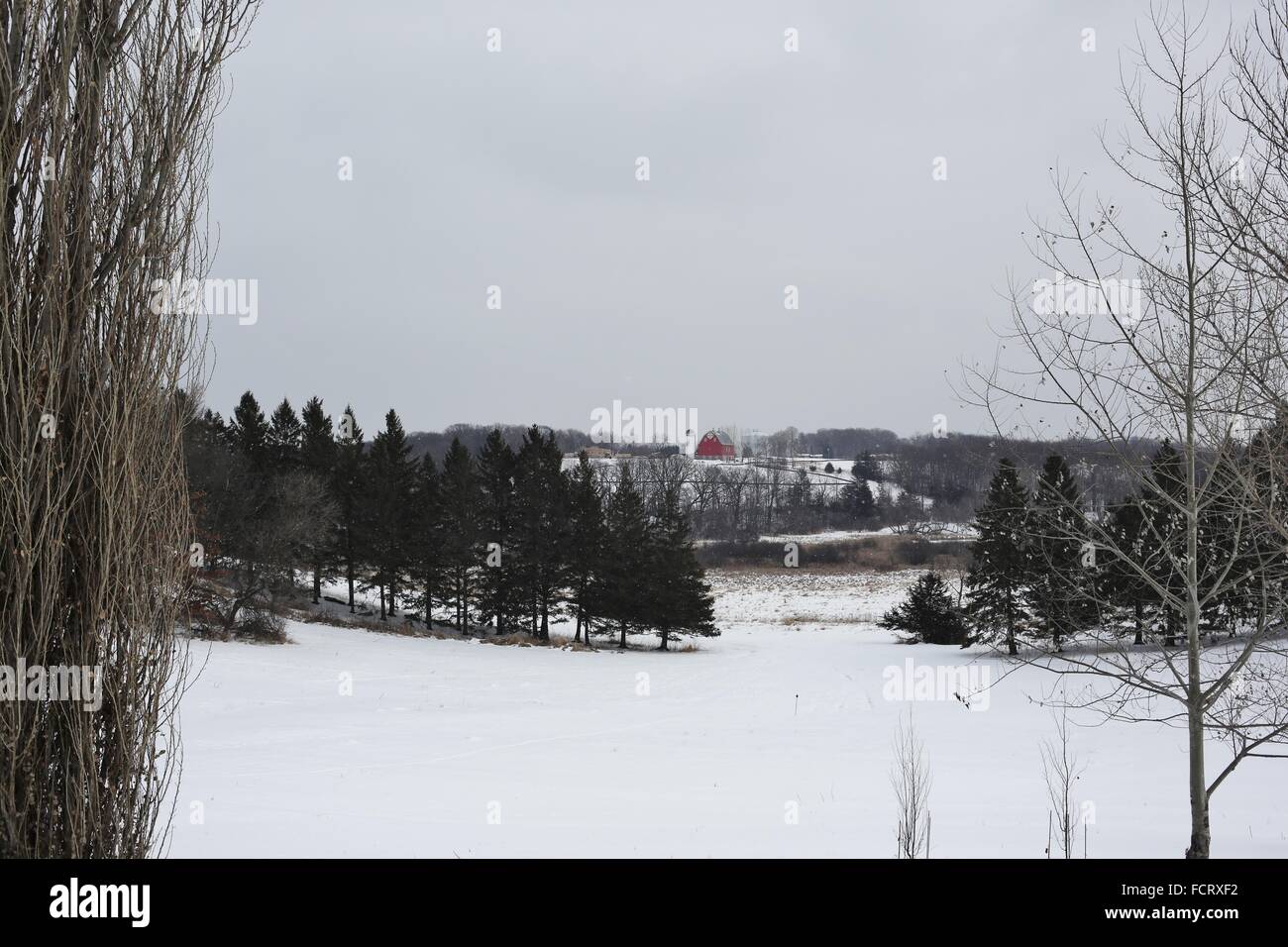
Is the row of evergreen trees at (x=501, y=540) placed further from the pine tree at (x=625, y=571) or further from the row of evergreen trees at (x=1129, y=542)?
the row of evergreen trees at (x=1129, y=542)

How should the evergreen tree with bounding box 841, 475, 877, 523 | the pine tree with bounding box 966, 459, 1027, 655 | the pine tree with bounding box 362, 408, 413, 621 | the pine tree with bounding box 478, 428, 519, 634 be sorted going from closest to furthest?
the pine tree with bounding box 966, 459, 1027, 655, the pine tree with bounding box 478, 428, 519, 634, the pine tree with bounding box 362, 408, 413, 621, the evergreen tree with bounding box 841, 475, 877, 523

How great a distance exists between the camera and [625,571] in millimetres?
40500

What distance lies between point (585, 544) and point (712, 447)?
8406 centimetres

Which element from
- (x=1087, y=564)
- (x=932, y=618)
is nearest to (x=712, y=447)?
(x=932, y=618)

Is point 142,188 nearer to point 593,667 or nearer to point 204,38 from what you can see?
point 204,38

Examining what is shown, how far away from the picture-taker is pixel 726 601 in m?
54.9

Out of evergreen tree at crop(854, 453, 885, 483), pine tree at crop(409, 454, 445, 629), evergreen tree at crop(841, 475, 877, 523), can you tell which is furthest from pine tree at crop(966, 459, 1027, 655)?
evergreen tree at crop(854, 453, 885, 483)

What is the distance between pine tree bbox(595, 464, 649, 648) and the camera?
4025 centimetres

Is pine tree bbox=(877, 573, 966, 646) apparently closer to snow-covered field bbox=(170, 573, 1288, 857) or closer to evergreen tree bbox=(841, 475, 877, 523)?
snow-covered field bbox=(170, 573, 1288, 857)

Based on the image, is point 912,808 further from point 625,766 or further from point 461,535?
point 461,535

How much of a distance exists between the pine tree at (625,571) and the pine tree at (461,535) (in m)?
6.61

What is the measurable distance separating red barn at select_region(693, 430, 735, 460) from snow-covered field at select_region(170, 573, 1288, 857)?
9284 centimetres

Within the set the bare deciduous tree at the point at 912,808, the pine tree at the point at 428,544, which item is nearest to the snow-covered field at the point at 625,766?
the bare deciduous tree at the point at 912,808

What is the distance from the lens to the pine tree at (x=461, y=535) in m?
40.5
